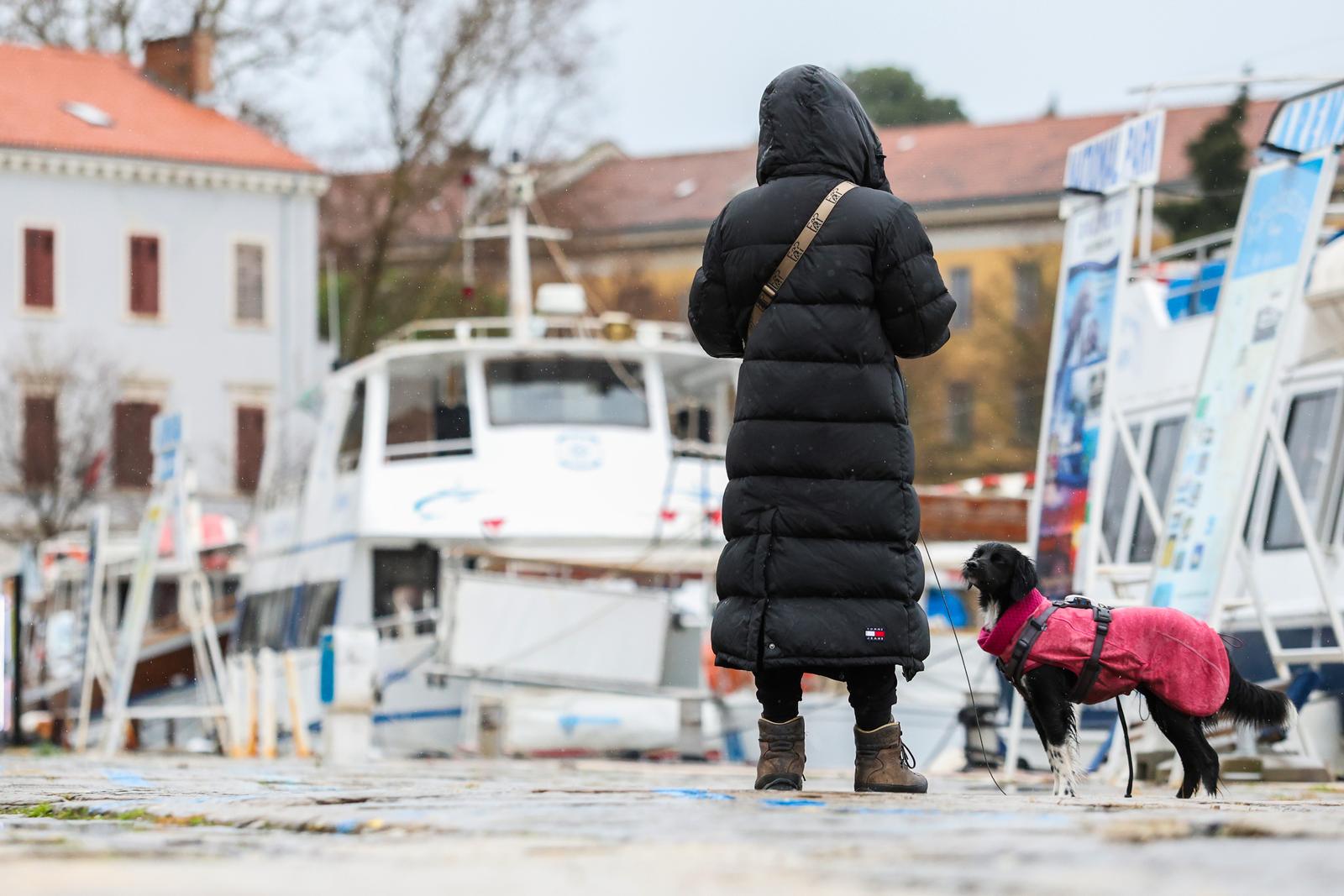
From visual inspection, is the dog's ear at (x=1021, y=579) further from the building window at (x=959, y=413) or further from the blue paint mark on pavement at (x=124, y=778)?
the building window at (x=959, y=413)

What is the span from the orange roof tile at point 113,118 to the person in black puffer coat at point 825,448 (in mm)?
38484

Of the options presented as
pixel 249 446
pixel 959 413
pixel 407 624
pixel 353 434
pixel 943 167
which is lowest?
pixel 407 624

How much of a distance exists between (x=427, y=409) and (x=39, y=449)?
606 inches

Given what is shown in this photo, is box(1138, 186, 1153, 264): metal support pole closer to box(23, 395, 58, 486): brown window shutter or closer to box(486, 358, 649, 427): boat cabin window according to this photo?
box(486, 358, 649, 427): boat cabin window

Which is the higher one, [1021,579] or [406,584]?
[1021,579]

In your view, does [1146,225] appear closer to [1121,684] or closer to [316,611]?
[316,611]

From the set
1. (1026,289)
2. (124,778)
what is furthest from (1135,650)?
(1026,289)

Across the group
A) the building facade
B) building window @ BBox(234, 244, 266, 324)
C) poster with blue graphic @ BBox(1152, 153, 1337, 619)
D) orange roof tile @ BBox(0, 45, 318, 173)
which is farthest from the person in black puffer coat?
building window @ BBox(234, 244, 266, 324)

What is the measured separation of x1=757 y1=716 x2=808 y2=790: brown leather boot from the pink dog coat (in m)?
0.85

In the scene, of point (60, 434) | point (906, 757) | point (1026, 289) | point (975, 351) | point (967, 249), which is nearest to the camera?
point (906, 757)

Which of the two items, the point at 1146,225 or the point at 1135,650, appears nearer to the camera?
the point at 1135,650

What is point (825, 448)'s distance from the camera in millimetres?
5555

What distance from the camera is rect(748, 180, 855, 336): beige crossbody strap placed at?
5.59 m

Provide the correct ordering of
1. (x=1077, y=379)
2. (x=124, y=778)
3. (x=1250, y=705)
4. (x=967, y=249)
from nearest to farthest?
(x=1250, y=705) < (x=124, y=778) < (x=1077, y=379) < (x=967, y=249)
